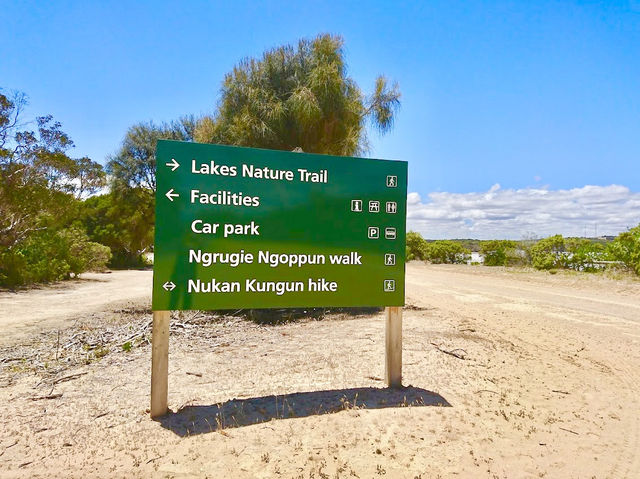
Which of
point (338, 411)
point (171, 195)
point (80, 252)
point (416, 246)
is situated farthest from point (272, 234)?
point (416, 246)

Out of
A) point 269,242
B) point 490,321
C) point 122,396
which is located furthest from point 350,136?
point 122,396

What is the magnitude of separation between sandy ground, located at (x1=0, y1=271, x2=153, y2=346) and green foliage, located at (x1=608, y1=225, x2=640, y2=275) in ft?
62.9

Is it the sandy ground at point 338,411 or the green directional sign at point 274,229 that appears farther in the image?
the green directional sign at point 274,229

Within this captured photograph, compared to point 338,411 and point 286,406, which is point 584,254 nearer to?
point 338,411

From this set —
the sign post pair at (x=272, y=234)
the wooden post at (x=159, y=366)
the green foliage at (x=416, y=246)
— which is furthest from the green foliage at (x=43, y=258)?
the green foliage at (x=416, y=246)

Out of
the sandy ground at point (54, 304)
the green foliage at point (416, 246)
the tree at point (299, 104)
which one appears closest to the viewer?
the sandy ground at point (54, 304)

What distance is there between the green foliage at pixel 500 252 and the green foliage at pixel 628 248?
22.6ft

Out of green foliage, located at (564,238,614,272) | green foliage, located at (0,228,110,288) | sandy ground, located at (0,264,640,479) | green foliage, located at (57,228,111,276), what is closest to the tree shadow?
sandy ground, located at (0,264,640,479)

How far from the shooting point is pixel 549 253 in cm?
2272

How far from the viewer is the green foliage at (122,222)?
3061 cm

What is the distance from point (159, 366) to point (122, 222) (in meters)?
30.0

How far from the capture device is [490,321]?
9516 mm

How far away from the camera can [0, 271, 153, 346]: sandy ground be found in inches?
364

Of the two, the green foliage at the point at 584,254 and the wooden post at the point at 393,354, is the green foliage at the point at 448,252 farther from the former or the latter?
the wooden post at the point at 393,354
